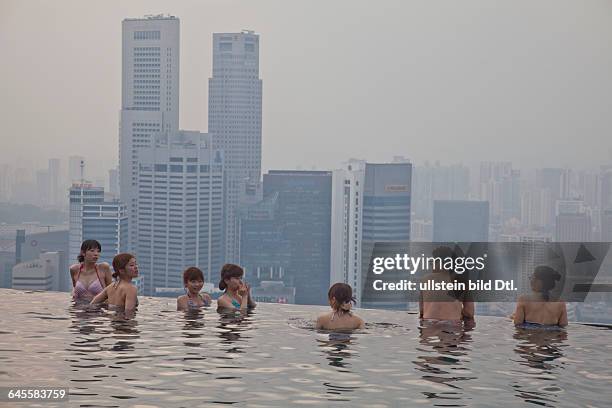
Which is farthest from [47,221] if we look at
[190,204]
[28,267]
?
[190,204]

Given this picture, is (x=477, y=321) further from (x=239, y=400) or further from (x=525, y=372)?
(x=239, y=400)

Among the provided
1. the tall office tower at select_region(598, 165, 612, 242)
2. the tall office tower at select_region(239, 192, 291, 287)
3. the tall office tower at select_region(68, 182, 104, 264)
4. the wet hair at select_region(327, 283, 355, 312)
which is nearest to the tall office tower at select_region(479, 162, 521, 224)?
the tall office tower at select_region(598, 165, 612, 242)

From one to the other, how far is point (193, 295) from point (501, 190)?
123155mm

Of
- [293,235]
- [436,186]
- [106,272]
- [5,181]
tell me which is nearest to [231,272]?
[106,272]

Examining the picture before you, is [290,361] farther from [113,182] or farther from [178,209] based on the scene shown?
[113,182]

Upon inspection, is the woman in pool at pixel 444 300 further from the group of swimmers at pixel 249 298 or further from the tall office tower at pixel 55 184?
the tall office tower at pixel 55 184

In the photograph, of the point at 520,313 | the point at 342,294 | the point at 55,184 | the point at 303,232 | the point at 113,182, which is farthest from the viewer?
the point at 113,182

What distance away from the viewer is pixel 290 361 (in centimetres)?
777

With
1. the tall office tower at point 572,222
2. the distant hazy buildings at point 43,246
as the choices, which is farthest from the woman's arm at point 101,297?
the tall office tower at point 572,222

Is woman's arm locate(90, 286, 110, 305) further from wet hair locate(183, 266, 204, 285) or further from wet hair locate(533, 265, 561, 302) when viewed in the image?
wet hair locate(533, 265, 561, 302)

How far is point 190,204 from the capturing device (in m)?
143

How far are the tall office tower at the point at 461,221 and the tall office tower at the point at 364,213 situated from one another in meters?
4.20

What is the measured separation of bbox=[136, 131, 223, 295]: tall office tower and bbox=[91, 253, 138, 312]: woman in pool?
119447mm

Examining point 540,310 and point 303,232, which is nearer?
point 540,310
